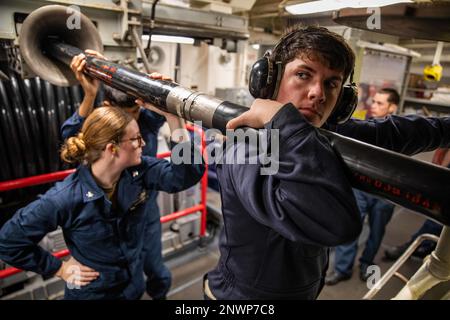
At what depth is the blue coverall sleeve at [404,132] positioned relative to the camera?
1012 millimetres

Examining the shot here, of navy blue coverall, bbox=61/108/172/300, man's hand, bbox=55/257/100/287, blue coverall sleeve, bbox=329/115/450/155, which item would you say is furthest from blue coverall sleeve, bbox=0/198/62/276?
blue coverall sleeve, bbox=329/115/450/155

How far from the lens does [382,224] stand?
2752 mm

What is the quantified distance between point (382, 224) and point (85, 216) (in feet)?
8.79

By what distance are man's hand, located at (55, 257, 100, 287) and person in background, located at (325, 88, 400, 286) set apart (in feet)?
7.27

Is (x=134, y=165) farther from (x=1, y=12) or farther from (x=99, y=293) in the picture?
(x=1, y=12)

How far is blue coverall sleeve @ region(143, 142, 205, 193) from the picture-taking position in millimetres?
1579

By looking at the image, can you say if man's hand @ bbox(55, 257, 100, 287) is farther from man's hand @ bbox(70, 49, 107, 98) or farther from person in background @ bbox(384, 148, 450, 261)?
person in background @ bbox(384, 148, 450, 261)

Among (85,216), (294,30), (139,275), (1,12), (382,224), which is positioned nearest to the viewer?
(294,30)

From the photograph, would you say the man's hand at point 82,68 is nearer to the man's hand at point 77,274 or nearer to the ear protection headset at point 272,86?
the ear protection headset at point 272,86

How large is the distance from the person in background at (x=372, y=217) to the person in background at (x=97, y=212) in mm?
1940

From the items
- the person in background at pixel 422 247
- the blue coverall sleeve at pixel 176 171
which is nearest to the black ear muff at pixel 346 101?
the blue coverall sleeve at pixel 176 171

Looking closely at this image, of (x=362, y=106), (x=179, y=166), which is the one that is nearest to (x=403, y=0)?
(x=179, y=166)

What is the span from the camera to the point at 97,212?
1.38 m

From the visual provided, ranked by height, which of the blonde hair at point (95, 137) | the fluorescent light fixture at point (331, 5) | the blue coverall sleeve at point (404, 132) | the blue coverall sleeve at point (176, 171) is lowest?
the blue coverall sleeve at point (176, 171)
